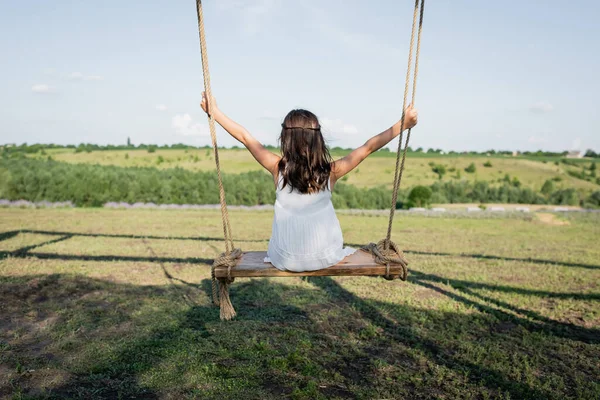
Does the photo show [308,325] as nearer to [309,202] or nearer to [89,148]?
[309,202]

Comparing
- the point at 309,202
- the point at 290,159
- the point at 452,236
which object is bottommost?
the point at 452,236

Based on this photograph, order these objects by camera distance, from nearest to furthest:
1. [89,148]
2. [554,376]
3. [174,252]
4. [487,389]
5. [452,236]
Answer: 1. [487,389]
2. [554,376]
3. [174,252]
4. [452,236]
5. [89,148]

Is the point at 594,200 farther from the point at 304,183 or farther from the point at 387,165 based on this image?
the point at 304,183

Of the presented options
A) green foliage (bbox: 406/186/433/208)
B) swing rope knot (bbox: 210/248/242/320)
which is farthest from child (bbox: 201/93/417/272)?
green foliage (bbox: 406/186/433/208)

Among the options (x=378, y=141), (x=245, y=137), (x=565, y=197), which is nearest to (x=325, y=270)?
(x=378, y=141)

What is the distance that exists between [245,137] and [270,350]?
2.34 metres

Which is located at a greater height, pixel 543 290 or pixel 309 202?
pixel 309 202

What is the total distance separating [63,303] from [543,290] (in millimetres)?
7422

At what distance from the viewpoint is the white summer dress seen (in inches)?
156

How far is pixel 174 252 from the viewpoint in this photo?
11.3 meters

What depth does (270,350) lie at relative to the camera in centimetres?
513

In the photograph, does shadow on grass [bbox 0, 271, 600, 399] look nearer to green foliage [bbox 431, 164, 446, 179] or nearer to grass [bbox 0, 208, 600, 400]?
grass [bbox 0, 208, 600, 400]

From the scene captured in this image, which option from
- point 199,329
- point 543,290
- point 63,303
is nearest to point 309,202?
point 199,329

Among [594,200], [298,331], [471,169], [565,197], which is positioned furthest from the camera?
[471,169]
